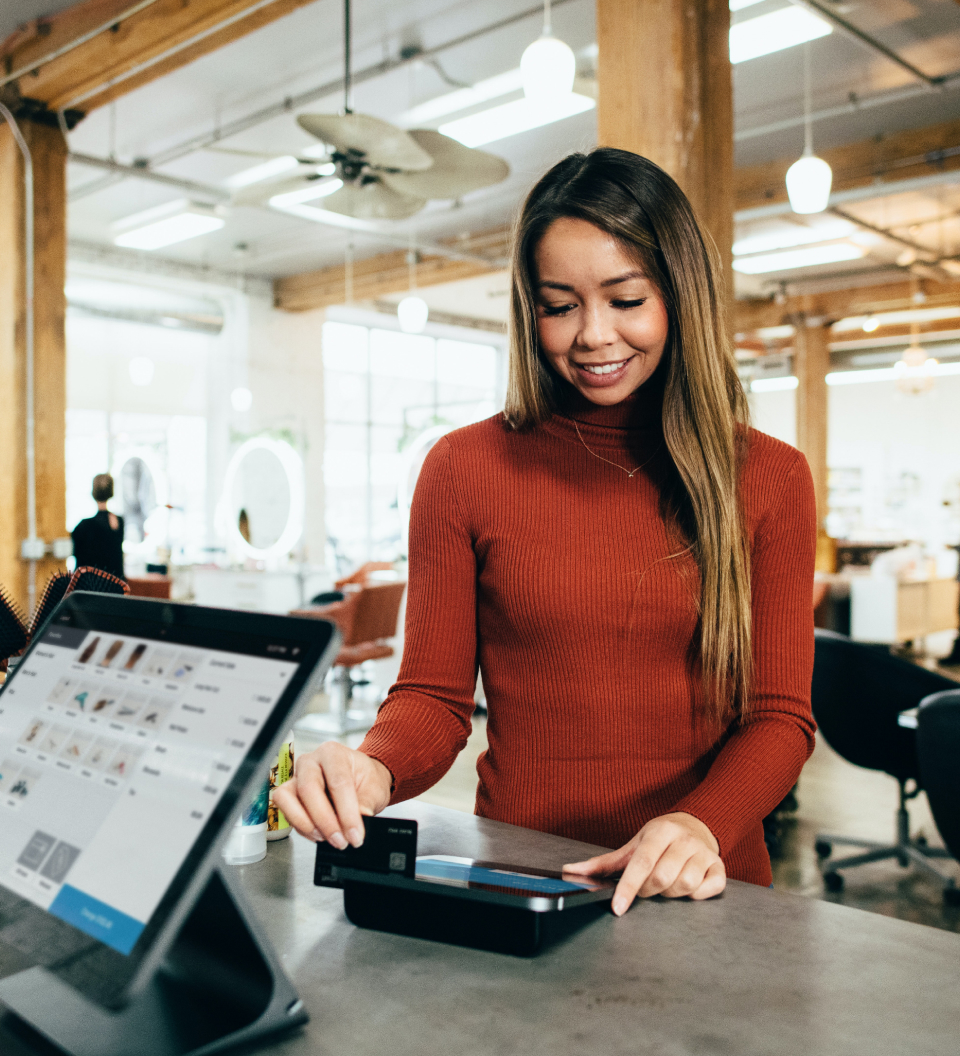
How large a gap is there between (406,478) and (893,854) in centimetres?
693

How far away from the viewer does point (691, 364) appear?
119cm

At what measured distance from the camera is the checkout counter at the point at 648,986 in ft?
2.20

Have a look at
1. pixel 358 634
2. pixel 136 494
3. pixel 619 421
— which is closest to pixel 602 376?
pixel 619 421

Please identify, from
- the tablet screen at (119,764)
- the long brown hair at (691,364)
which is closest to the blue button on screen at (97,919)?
the tablet screen at (119,764)

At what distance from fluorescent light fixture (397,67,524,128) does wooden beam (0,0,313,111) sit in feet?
4.71

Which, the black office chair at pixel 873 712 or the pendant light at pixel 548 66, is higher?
the pendant light at pixel 548 66

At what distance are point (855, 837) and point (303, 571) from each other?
16.0 feet

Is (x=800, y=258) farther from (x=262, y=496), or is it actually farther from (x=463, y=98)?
(x=262, y=496)

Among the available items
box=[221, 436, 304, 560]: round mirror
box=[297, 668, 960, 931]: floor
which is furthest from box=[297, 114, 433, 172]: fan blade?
box=[221, 436, 304, 560]: round mirror

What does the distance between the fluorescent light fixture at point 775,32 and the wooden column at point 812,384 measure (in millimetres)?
6825

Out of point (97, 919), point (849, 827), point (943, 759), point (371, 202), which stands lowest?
point (849, 827)

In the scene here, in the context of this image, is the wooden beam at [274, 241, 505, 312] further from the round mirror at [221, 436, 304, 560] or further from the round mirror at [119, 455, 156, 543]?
the round mirror at [119, 455, 156, 543]

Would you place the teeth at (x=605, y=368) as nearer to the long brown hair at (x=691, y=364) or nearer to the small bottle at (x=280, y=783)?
the long brown hair at (x=691, y=364)

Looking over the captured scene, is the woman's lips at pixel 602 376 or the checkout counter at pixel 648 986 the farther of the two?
the woman's lips at pixel 602 376
